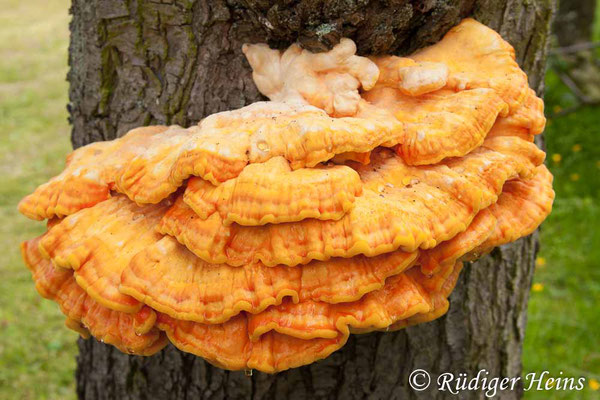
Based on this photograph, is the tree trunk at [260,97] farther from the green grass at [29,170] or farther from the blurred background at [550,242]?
the green grass at [29,170]

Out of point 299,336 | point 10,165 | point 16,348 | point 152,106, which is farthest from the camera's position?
point 10,165

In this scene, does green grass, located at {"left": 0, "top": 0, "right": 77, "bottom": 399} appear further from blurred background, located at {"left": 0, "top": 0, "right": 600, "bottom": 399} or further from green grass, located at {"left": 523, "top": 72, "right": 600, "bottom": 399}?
green grass, located at {"left": 523, "top": 72, "right": 600, "bottom": 399}

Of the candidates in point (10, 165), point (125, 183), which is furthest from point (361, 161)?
point (10, 165)

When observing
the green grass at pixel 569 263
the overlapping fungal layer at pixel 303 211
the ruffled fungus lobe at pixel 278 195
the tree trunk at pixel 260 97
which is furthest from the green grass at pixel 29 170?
the green grass at pixel 569 263

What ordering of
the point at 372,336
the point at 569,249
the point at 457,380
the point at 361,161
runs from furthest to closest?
the point at 569,249 → the point at 457,380 → the point at 372,336 → the point at 361,161

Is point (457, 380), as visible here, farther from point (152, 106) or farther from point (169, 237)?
point (152, 106)

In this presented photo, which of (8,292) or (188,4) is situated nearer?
(188,4)

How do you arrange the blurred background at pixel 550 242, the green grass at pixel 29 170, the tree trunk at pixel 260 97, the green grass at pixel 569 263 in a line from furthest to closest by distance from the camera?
the green grass at pixel 29 170
the blurred background at pixel 550 242
the green grass at pixel 569 263
the tree trunk at pixel 260 97

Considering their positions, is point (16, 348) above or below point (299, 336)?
below
